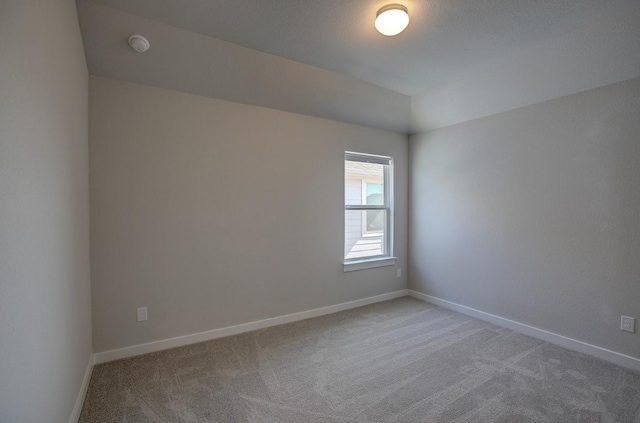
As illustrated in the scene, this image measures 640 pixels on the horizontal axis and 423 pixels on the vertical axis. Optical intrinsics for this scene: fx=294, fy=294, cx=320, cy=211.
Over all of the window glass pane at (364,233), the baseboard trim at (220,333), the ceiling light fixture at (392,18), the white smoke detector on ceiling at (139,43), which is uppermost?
the ceiling light fixture at (392,18)

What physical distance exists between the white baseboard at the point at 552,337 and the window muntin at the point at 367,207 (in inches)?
42.6

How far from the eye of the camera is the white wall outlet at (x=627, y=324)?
2373mm

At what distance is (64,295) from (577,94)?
4.16 meters

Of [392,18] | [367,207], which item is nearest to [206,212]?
[367,207]

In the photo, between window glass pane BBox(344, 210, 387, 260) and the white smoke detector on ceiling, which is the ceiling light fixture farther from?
window glass pane BBox(344, 210, 387, 260)

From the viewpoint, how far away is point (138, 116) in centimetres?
251

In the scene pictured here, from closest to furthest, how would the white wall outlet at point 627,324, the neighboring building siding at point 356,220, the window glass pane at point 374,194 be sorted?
the white wall outlet at point 627,324 < the neighboring building siding at point 356,220 < the window glass pane at point 374,194

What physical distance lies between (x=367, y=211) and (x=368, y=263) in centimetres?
70

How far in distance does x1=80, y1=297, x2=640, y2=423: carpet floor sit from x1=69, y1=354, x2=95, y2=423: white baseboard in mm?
41

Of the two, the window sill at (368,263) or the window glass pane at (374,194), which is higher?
the window glass pane at (374,194)

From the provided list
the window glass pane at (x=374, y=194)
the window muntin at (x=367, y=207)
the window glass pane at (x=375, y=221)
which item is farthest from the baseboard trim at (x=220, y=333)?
the window glass pane at (x=374, y=194)

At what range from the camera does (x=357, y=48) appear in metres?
2.53

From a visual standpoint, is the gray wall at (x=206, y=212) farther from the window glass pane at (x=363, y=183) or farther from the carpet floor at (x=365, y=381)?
the carpet floor at (x=365, y=381)

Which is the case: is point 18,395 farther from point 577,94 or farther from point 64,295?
point 577,94
